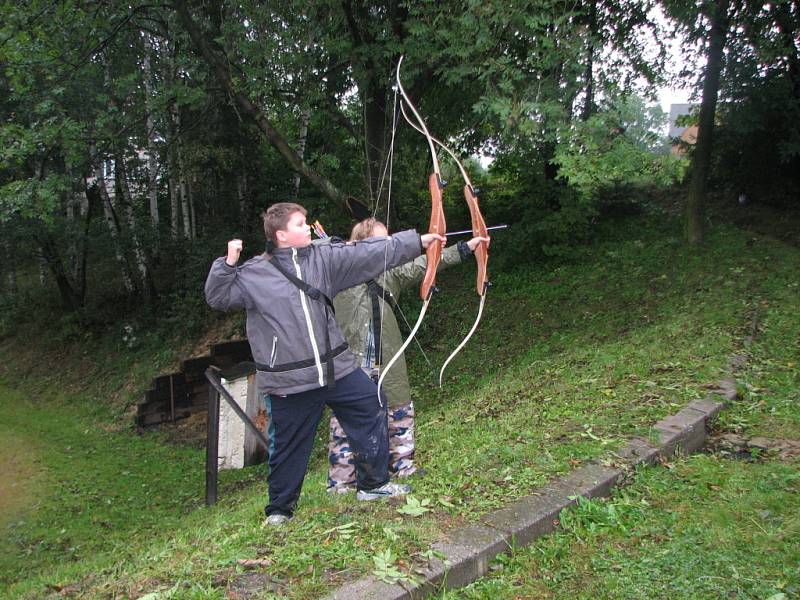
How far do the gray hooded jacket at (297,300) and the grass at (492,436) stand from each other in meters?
0.78

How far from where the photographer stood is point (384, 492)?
3.60 meters

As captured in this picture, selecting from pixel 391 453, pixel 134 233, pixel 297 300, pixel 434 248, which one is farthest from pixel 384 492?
pixel 134 233

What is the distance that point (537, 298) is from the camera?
36.4 ft

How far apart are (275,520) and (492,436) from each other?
1.75 m

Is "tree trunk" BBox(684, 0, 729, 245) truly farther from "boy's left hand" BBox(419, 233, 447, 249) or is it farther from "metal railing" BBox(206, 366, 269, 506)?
"metal railing" BBox(206, 366, 269, 506)

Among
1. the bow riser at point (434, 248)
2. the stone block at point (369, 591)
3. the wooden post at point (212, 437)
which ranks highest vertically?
the bow riser at point (434, 248)

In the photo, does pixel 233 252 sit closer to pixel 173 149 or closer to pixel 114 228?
pixel 173 149

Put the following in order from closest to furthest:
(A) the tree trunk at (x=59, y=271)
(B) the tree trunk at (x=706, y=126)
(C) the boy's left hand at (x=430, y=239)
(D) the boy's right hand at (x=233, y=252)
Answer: (D) the boy's right hand at (x=233, y=252), (C) the boy's left hand at (x=430, y=239), (B) the tree trunk at (x=706, y=126), (A) the tree trunk at (x=59, y=271)

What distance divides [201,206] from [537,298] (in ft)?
28.7

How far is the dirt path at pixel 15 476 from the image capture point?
6.90 m

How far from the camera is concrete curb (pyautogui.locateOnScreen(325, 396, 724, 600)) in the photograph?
264 centimetres

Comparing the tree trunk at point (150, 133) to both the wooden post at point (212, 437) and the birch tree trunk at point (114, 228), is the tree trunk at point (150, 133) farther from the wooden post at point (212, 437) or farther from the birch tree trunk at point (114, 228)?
the wooden post at point (212, 437)

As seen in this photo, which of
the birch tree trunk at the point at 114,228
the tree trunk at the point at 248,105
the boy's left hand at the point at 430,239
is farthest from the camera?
the birch tree trunk at the point at 114,228

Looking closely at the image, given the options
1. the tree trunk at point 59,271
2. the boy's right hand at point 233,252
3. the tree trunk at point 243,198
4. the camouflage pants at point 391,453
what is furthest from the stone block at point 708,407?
the tree trunk at point 59,271
